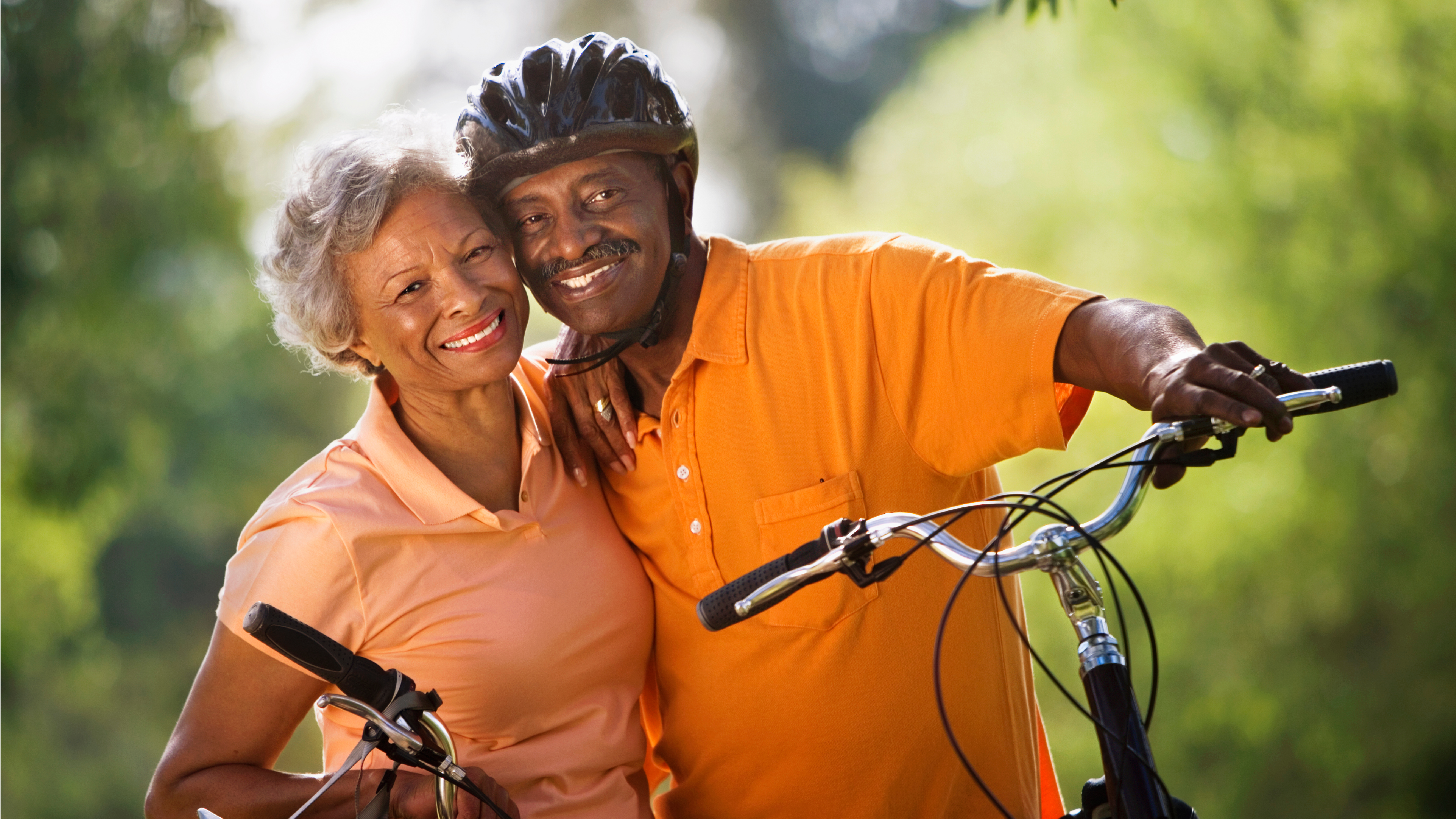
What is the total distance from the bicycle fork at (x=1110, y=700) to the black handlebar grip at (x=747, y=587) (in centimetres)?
35

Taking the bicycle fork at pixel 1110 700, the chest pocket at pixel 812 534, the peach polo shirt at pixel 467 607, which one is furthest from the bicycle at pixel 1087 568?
the peach polo shirt at pixel 467 607

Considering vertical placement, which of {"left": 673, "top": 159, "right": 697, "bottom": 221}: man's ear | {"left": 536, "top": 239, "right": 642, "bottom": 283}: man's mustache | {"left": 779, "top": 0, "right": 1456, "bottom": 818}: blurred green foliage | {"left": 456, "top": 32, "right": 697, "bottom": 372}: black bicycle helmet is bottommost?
{"left": 779, "top": 0, "right": 1456, "bottom": 818}: blurred green foliage

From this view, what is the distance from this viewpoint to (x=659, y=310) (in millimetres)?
2898

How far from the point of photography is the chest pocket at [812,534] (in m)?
2.69

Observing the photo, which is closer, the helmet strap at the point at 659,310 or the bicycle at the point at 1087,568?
the bicycle at the point at 1087,568

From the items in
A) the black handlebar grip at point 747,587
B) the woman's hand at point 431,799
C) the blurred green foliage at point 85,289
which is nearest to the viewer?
the black handlebar grip at point 747,587

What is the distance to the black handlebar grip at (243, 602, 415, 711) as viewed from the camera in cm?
201

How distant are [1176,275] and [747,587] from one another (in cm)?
719

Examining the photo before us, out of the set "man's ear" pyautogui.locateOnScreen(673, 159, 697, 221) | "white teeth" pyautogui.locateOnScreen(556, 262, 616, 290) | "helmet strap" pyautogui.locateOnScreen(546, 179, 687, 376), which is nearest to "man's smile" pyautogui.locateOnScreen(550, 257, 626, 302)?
"white teeth" pyautogui.locateOnScreen(556, 262, 616, 290)

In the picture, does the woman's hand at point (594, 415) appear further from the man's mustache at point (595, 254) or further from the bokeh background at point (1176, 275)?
the bokeh background at point (1176, 275)

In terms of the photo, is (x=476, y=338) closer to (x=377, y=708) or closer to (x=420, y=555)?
(x=420, y=555)

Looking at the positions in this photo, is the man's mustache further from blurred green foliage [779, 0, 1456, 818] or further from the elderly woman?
blurred green foliage [779, 0, 1456, 818]

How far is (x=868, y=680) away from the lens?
2.71 m

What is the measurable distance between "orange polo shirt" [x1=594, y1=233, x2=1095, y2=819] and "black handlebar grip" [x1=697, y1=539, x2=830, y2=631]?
2.56ft
